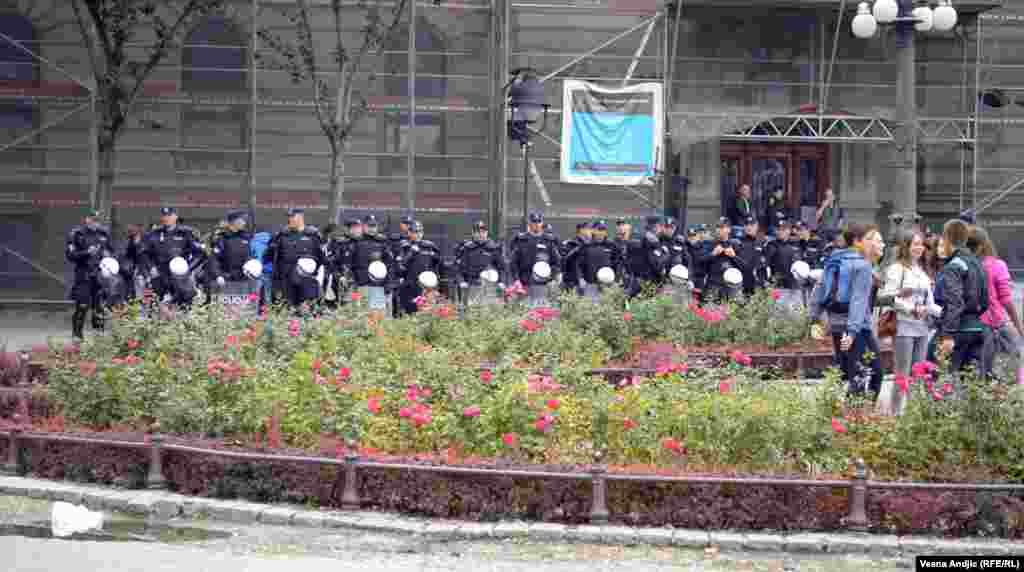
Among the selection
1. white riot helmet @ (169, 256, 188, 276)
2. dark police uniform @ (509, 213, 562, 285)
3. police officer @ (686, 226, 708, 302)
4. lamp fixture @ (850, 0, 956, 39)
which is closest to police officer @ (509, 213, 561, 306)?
dark police uniform @ (509, 213, 562, 285)

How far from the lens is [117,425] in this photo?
1135cm

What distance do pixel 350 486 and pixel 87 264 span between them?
41.7 feet

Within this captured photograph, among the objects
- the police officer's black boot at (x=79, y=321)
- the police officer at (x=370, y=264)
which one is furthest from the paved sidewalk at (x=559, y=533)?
the police officer at (x=370, y=264)

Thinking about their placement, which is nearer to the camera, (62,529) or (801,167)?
(62,529)

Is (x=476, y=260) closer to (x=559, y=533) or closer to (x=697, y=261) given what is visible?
(x=697, y=261)

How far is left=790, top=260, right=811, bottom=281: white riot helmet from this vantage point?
22.3 metres

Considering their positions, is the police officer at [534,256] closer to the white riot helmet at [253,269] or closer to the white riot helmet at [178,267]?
the white riot helmet at [253,269]

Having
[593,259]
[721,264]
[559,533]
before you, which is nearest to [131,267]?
[593,259]

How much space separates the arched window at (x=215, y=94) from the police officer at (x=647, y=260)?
7862mm

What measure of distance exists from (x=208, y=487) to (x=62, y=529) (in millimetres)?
1198

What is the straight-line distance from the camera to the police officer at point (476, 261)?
22.6 metres

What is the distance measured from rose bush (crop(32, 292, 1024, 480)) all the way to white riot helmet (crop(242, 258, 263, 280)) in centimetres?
764

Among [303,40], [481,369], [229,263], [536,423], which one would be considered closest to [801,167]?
[303,40]

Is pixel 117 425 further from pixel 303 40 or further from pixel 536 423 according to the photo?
pixel 303 40
